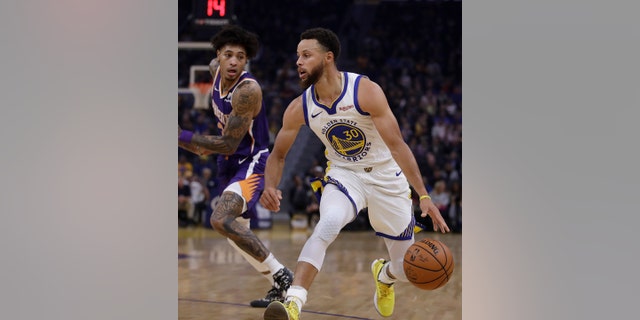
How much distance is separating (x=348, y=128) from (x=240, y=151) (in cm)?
121

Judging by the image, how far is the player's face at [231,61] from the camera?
650cm

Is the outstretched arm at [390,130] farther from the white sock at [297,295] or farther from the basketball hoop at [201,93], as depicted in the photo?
the basketball hoop at [201,93]

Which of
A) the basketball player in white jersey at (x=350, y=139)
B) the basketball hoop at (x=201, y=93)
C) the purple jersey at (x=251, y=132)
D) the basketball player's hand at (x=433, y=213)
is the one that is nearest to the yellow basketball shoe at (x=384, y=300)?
the basketball player in white jersey at (x=350, y=139)

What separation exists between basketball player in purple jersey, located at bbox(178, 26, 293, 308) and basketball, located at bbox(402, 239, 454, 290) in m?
1.36

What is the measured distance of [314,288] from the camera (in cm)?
759

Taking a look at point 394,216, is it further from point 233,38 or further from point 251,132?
point 233,38

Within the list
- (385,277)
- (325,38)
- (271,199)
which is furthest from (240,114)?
(385,277)

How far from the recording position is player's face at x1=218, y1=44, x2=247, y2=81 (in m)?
6.50

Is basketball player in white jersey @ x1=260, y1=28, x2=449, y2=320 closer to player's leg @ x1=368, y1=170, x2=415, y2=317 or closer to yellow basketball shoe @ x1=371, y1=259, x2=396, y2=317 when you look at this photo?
player's leg @ x1=368, y1=170, x2=415, y2=317

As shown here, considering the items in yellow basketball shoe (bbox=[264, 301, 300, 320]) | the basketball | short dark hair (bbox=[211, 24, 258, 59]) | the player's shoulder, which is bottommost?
yellow basketball shoe (bbox=[264, 301, 300, 320])

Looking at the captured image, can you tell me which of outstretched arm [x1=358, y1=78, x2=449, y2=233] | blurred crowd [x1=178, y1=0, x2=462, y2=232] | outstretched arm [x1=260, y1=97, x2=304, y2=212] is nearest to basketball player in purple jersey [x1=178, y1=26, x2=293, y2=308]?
outstretched arm [x1=260, y1=97, x2=304, y2=212]
